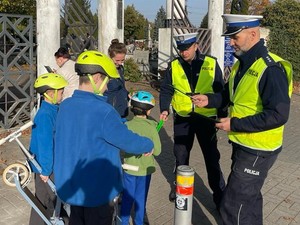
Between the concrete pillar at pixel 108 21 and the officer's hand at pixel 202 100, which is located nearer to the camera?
the officer's hand at pixel 202 100

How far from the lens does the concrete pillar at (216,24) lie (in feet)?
38.0

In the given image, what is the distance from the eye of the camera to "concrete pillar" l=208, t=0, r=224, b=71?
11578 millimetres

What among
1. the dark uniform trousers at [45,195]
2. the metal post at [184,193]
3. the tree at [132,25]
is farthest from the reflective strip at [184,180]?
the tree at [132,25]

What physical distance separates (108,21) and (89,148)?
6.41 m

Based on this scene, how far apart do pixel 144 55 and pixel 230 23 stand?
57.3ft

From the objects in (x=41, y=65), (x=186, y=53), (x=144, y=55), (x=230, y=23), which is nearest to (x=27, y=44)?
(x=41, y=65)

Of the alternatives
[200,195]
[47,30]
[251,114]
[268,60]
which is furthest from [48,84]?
[47,30]

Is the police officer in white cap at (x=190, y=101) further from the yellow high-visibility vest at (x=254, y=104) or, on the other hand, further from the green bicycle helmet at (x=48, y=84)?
the green bicycle helmet at (x=48, y=84)

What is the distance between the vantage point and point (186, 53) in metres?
4.30

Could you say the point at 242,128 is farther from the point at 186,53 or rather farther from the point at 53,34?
the point at 53,34

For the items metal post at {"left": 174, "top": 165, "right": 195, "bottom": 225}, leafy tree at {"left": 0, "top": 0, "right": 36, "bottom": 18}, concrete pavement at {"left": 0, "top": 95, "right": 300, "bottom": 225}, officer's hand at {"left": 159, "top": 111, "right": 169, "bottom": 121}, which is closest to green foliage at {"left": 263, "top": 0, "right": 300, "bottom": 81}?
concrete pavement at {"left": 0, "top": 95, "right": 300, "bottom": 225}

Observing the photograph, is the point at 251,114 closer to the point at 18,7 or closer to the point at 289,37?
the point at 289,37

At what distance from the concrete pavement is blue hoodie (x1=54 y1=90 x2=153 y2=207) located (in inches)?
66.4

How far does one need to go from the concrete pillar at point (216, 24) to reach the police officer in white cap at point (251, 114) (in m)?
8.89
